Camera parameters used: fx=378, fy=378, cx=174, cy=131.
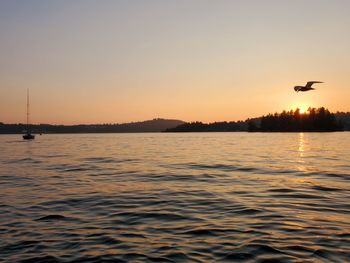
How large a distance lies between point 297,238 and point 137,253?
565cm

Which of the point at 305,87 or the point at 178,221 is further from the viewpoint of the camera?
the point at 305,87

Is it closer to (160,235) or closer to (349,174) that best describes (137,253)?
(160,235)

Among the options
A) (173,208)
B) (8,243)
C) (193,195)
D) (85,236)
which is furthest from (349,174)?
(8,243)

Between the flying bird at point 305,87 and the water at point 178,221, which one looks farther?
the flying bird at point 305,87

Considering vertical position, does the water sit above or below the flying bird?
below

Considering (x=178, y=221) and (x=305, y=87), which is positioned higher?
(x=305, y=87)

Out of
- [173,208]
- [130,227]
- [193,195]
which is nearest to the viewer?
[130,227]

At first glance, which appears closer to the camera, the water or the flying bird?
the water

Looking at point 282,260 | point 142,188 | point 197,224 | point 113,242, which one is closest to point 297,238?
point 282,260

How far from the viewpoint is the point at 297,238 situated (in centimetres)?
1327

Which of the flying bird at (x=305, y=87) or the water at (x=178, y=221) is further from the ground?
the flying bird at (x=305, y=87)

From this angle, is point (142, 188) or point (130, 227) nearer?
point (130, 227)

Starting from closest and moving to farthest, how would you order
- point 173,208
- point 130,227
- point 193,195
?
point 130,227, point 173,208, point 193,195

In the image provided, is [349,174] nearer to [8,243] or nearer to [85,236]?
[85,236]
